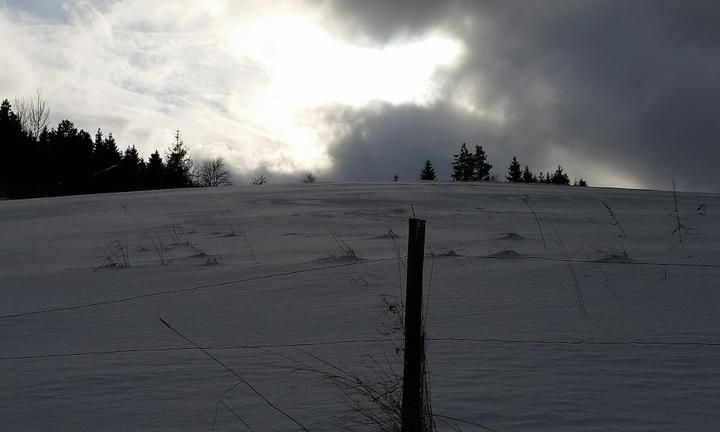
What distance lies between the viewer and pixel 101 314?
11.9 feet

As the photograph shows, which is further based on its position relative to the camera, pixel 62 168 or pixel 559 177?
pixel 559 177

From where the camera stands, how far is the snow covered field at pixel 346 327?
2.31 meters

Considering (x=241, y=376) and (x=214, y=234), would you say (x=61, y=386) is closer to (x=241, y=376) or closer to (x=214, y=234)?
(x=241, y=376)

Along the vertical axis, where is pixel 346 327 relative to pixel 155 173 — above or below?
below

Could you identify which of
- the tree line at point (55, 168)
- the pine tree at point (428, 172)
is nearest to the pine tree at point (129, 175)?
the tree line at point (55, 168)

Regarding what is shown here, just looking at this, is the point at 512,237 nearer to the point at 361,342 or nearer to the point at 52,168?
the point at 361,342

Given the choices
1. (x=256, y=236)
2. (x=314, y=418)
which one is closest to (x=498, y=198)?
(x=256, y=236)

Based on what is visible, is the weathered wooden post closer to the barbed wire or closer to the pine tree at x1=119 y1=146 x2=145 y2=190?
the barbed wire

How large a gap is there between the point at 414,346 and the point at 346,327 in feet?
4.17

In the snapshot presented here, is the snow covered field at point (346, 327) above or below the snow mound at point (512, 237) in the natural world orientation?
below

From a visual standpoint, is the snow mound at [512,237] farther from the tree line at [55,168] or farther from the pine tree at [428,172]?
the pine tree at [428,172]

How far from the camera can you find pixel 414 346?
2010 millimetres

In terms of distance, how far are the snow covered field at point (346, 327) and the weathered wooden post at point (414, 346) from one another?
0.26 m

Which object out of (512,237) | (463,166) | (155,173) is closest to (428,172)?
(463,166)
